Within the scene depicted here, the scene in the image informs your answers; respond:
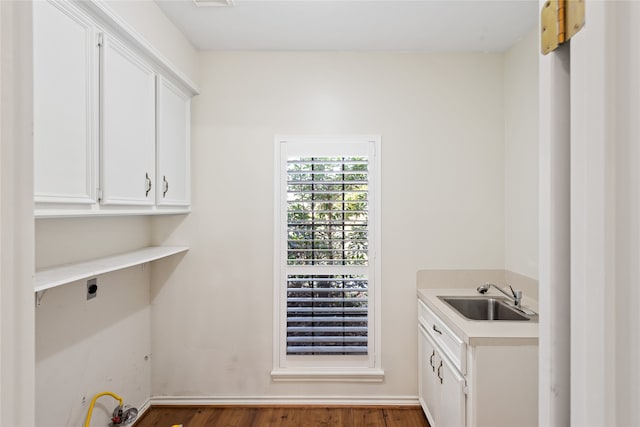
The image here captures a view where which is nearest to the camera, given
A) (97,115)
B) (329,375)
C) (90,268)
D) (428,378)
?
(97,115)

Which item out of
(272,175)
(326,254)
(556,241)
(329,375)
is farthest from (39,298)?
(556,241)

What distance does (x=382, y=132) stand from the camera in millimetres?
2850

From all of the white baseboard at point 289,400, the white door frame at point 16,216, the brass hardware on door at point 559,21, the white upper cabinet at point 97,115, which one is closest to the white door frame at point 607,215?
the brass hardware on door at point 559,21

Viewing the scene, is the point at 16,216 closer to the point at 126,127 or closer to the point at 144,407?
the point at 126,127

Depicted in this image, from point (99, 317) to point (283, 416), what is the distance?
1.44 meters

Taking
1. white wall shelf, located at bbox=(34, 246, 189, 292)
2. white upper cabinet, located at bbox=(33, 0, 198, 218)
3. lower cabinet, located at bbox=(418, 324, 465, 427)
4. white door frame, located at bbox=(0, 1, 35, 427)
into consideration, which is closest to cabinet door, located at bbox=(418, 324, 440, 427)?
lower cabinet, located at bbox=(418, 324, 465, 427)

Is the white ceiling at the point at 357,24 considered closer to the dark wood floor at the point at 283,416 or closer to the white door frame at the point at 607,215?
the white door frame at the point at 607,215

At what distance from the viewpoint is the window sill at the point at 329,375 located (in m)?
2.81

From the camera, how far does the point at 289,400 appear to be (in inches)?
111

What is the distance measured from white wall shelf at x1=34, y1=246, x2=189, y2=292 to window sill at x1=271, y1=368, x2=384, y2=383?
4.08 feet

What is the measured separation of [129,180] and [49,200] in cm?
61

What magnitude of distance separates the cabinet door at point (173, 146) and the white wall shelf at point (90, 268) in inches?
13.9

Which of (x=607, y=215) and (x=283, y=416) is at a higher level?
(x=607, y=215)

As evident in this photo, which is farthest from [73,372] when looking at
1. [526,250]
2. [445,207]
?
[526,250]
